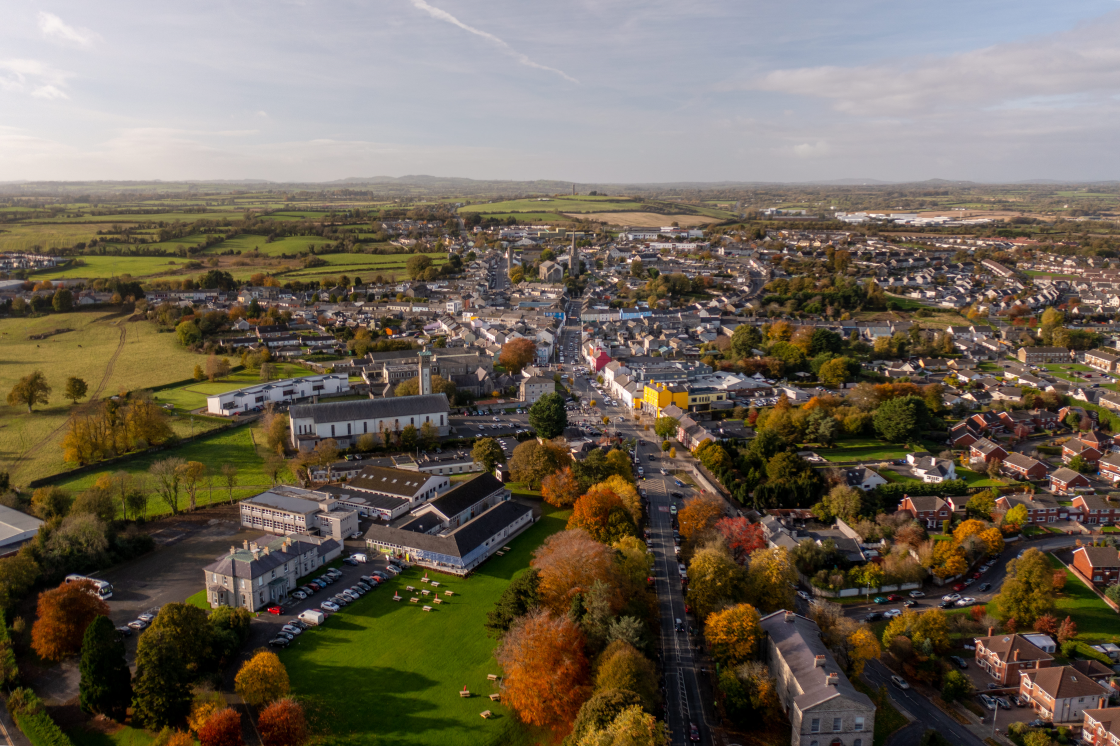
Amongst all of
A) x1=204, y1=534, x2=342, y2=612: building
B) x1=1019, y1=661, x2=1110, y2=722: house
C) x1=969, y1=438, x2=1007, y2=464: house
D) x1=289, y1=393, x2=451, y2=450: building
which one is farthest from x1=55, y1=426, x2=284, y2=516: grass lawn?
x1=969, y1=438, x2=1007, y2=464: house

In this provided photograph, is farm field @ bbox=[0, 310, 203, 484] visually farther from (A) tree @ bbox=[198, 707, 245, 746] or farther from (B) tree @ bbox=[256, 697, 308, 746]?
(B) tree @ bbox=[256, 697, 308, 746]

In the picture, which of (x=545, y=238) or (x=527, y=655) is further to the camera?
(x=545, y=238)

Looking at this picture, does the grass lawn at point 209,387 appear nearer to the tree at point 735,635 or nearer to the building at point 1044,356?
the tree at point 735,635

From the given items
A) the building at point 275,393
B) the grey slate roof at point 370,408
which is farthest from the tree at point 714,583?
the building at point 275,393

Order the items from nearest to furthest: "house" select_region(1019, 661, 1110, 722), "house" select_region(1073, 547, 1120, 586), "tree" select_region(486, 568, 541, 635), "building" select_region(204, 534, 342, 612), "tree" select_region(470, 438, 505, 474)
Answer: "house" select_region(1019, 661, 1110, 722) → "tree" select_region(486, 568, 541, 635) → "building" select_region(204, 534, 342, 612) → "house" select_region(1073, 547, 1120, 586) → "tree" select_region(470, 438, 505, 474)

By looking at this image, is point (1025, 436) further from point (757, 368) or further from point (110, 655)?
point (110, 655)

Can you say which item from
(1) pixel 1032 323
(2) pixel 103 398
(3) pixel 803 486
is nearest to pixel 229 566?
(3) pixel 803 486

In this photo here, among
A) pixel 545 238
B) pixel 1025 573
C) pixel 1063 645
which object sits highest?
pixel 545 238
